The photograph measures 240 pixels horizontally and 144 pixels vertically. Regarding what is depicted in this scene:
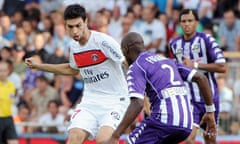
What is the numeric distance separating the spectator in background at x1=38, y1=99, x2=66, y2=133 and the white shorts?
5797 millimetres

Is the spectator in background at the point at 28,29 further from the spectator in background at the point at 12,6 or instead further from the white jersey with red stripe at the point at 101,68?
the white jersey with red stripe at the point at 101,68

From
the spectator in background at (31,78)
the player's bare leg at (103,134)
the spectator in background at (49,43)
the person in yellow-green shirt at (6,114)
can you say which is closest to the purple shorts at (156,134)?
the player's bare leg at (103,134)

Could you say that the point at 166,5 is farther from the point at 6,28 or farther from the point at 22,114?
the point at 22,114

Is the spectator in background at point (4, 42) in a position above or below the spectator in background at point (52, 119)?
above

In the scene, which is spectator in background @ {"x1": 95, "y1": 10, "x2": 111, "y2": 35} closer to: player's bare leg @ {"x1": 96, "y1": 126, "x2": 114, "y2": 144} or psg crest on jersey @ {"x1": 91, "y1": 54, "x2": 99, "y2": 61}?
psg crest on jersey @ {"x1": 91, "y1": 54, "x2": 99, "y2": 61}

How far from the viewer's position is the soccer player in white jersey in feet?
37.7

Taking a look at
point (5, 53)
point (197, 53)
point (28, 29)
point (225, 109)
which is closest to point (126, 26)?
point (28, 29)

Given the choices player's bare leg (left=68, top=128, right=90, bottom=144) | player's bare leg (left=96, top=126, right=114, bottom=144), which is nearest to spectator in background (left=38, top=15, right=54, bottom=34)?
player's bare leg (left=68, top=128, right=90, bottom=144)

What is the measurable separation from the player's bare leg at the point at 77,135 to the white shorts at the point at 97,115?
0.05 metres

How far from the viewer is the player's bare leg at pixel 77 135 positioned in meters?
11.4

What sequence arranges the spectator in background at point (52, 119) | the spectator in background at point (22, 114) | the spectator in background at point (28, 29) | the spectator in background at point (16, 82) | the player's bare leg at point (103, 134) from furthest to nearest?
1. the spectator in background at point (28, 29)
2. the spectator in background at point (16, 82)
3. the spectator in background at point (22, 114)
4. the spectator in background at point (52, 119)
5. the player's bare leg at point (103, 134)

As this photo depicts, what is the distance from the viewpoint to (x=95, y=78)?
38.5 feet

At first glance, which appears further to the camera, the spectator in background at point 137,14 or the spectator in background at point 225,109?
the spectator in background at point 137,14

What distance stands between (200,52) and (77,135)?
9.09ft
